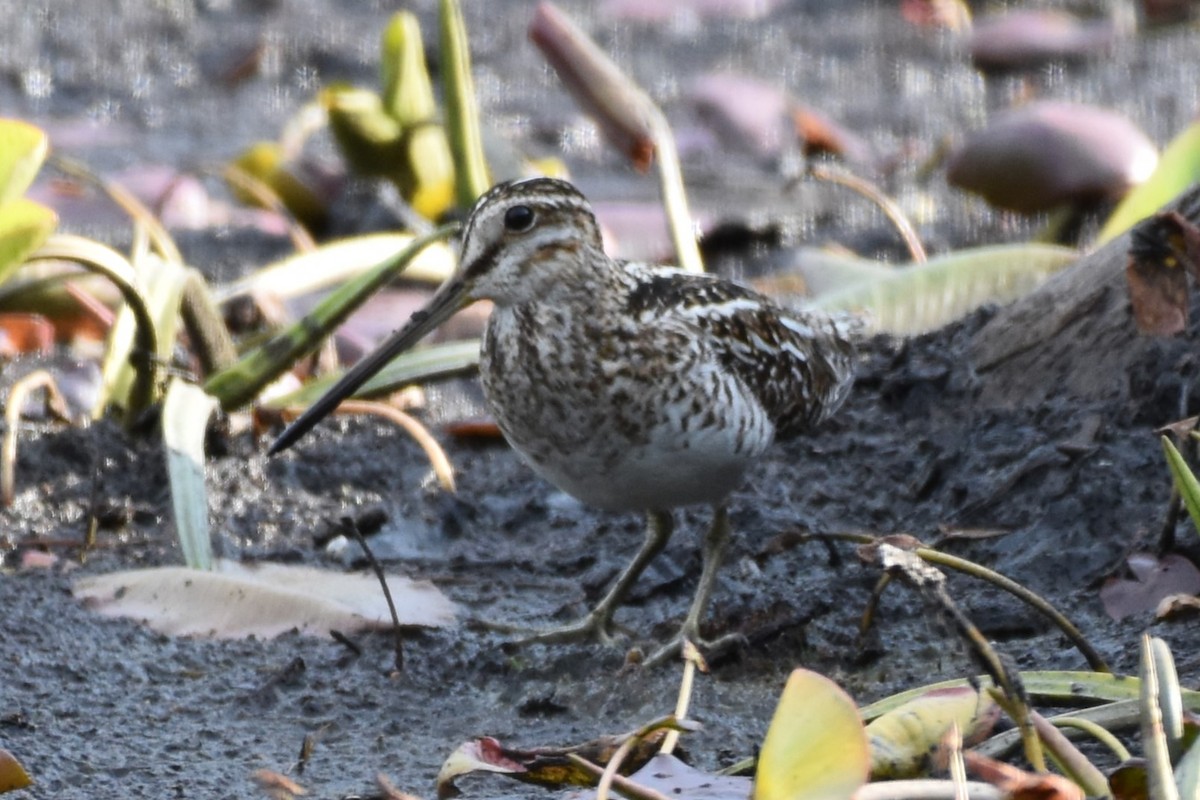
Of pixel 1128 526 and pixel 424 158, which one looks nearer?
pixel 1128 526

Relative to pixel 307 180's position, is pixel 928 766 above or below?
below

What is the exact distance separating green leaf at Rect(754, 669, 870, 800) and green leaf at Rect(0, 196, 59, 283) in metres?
2.12

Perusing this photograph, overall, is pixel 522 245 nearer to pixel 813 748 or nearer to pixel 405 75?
pixel 813 748

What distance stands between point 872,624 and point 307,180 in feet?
11.9

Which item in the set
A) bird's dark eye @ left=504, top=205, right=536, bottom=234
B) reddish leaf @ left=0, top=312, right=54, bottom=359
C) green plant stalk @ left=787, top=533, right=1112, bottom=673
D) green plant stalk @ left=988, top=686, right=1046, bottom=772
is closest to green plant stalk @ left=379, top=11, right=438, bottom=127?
reddish leaf @ left=0, top=312, right=54, bottom=359

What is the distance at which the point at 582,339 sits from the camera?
10.9ft

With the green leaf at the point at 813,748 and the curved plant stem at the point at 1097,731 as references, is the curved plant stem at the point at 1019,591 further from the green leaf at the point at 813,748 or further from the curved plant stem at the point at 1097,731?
the green leaf at the point at 813,748

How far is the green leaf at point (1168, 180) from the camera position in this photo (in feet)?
15.4

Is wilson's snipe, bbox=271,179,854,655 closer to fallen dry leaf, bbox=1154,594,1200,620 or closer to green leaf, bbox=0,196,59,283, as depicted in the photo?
green leaf, bbox=0,196,59,283

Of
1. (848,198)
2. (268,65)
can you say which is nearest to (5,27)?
(268,65)

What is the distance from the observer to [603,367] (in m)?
3.28

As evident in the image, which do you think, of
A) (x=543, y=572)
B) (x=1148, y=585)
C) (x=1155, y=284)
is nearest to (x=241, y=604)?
(x=543, y=572)

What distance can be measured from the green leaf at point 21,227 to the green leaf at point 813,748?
6.94ft

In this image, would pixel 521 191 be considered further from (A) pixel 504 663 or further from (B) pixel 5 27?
(B) pixel 5 27
